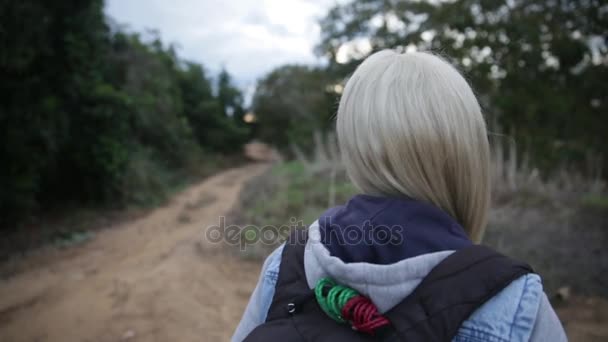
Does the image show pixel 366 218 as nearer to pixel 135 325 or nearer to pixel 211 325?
pixel 211 325

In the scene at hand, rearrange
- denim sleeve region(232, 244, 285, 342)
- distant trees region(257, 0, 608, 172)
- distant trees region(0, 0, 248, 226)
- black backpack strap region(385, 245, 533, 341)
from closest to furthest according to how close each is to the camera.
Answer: black backpack strap region(385, 245, 533, 341) → denim sleeve region(232, 244, 285, 342) → distant trees region(0, 0, 248, 226) → distant trees region(257, 0, 608, 172)

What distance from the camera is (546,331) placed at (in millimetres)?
717

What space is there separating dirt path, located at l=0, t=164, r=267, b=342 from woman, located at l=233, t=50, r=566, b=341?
2.66 metres

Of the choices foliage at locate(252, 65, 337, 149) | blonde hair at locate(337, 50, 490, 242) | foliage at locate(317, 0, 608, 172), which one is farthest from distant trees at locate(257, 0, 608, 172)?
blonde hair at locate(337, 50, 490, 242)

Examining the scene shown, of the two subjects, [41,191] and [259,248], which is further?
[41,191]

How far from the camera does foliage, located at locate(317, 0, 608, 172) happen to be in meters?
9.24

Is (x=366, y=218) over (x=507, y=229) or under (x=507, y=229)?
over

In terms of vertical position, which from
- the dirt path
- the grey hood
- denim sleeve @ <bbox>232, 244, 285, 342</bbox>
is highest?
the grey hood

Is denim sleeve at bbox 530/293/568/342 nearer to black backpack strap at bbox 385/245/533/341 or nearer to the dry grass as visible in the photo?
black backpack strap at bbox 385/245/533/341

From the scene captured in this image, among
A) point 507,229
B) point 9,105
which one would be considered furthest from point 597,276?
point 9,105

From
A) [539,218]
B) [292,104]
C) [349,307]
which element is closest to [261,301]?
[349,307]

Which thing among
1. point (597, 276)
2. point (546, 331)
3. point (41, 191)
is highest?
point (546, 331)

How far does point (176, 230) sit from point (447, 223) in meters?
6.79

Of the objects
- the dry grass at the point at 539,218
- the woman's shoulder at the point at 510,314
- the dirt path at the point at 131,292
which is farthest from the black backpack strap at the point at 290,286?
the dirt path at the point at 131,292
